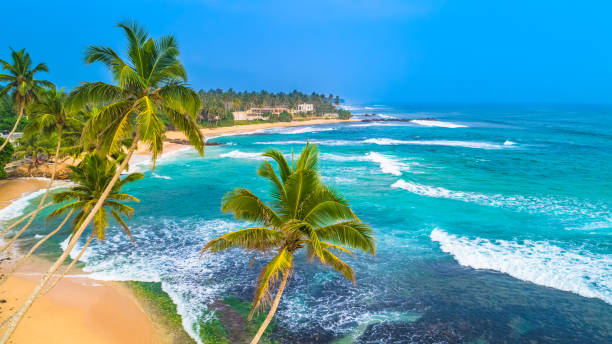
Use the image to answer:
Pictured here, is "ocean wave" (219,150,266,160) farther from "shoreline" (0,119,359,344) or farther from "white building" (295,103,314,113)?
"white building" (295,103,314,113)

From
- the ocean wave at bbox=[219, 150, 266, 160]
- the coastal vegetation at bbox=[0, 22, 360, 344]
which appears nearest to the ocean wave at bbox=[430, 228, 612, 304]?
the coastal vegetation at bbox=[0, 22, 360, 344]

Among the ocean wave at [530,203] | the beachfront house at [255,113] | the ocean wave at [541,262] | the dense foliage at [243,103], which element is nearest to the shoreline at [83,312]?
the ocean wave at [541,262]

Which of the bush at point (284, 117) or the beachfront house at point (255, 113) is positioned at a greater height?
the beachfront house at point (255, 113)

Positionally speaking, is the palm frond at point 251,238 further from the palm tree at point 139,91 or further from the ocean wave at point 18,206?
the ocean wave at point 18,206

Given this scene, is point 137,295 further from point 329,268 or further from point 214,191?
point 214,191

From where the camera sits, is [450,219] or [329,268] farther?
[450,219]

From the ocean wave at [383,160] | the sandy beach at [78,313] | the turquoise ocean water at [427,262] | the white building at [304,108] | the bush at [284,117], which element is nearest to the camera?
the sandy beach at [78,313]

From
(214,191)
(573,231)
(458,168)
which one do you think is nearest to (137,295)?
(214,191)
